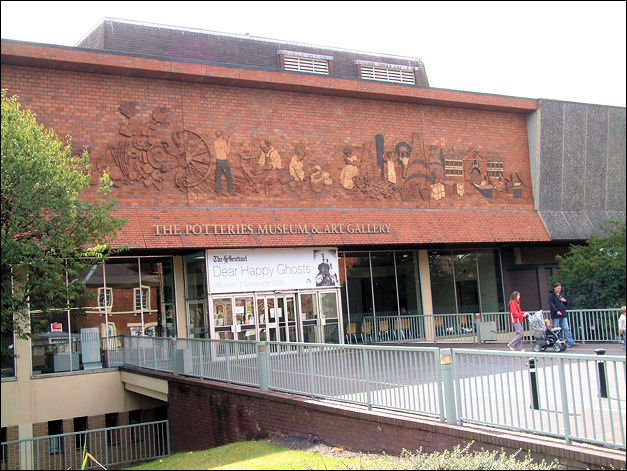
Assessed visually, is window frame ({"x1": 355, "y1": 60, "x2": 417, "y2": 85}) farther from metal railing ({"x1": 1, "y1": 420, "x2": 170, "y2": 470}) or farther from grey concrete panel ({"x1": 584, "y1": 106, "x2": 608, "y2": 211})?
metal railing ({"x1": 1, "y1": 420, "x2": 170, "y2": 470})

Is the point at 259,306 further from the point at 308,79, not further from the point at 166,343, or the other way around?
the point at 308,79

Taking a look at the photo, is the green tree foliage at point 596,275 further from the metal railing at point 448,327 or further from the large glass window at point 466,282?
the large glass window at point 466,282

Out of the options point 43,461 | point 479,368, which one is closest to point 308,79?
point 43,461

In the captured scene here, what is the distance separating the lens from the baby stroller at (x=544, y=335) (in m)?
A: 16.9

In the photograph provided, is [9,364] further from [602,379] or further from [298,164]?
[602,379]

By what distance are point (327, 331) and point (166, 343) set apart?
23.4 ft

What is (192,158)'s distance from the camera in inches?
837

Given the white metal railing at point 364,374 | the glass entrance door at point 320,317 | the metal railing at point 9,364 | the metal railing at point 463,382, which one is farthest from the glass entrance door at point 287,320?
the white metal railing at point 364,374

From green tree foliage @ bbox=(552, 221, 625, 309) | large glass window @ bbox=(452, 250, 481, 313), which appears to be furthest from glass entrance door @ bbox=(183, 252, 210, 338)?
green tree foliage @ bbox=(552, 221, 625, 309)

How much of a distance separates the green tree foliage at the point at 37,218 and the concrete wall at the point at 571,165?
1798 cm

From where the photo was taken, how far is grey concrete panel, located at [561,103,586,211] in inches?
1059

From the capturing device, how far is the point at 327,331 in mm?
23500

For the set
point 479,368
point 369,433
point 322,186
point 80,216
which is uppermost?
point 322,186

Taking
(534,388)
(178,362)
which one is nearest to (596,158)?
(178,362)
